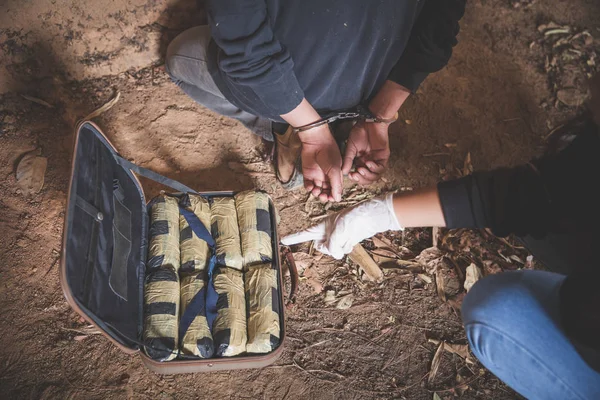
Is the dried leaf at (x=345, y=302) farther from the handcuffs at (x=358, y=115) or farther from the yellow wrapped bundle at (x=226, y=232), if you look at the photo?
the handcuffs at (x=358, y=115)

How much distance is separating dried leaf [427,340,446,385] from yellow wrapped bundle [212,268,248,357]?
2.69 feet

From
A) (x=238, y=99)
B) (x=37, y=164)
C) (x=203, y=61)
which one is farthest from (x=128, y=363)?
(x=203, y=61)

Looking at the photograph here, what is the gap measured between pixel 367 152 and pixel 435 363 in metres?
1.00

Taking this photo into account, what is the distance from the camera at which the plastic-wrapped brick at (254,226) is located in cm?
176

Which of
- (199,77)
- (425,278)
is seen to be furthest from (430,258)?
(199,77)

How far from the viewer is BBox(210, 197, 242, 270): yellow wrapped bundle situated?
174 cm

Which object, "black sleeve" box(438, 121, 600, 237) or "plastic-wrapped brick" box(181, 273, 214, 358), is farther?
"plastic-wrapped brick" box(181, 273, 214, 358)

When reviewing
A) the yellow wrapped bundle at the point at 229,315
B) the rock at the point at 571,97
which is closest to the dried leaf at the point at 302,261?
the yellow wrapped bundle at the point at 229,315

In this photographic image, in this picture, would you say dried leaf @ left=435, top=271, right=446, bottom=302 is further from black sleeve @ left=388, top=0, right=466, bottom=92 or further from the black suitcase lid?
the black suitcase lid

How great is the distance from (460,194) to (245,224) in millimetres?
844

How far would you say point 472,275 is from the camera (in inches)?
80.6

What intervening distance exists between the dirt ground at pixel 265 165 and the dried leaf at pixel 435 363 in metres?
0.02

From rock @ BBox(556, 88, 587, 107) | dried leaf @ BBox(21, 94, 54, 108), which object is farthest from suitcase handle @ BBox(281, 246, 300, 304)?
rock @ BBox(556, 88, 587, 107)

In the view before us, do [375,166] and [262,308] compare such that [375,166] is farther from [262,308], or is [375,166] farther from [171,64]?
[171,64]
